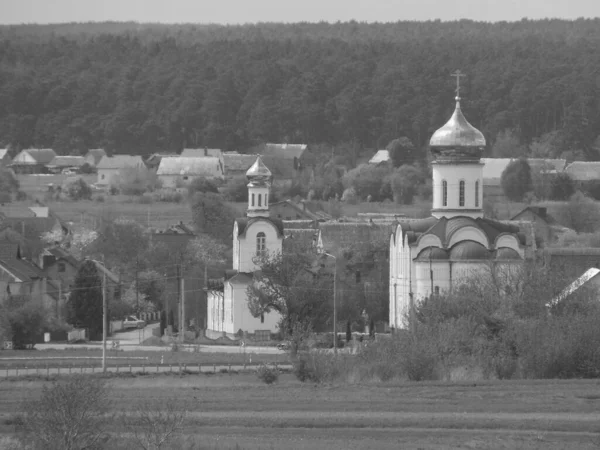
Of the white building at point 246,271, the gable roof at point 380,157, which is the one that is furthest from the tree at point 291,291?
the gable roof at point 380,157

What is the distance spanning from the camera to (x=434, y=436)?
36875 millimetres

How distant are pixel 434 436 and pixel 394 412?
10.3 feet

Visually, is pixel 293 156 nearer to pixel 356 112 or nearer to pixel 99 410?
pixel 356 112

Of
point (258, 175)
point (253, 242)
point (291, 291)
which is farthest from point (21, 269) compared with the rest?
point (291, 291)

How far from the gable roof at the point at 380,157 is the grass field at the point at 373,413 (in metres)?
87.1

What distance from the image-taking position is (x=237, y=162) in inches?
5266

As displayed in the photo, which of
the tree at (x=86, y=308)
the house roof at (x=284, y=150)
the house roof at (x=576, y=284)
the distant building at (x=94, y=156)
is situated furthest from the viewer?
the distant building at (x=94, y=156)

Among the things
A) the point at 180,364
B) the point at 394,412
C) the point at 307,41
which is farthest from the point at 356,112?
the point at 394,412

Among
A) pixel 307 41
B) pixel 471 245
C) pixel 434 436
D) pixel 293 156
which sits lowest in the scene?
pixel 434 436

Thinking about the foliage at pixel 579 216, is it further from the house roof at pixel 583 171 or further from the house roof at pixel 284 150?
the house roof at pixel 284 150

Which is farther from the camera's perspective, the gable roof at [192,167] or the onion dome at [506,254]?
the gable roof at [192,167]

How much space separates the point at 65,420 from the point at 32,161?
111763mm

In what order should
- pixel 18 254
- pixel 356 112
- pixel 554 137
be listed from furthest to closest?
pixel 356 112, pixel 554 137, pixel 18 254

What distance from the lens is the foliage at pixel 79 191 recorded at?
399ft
